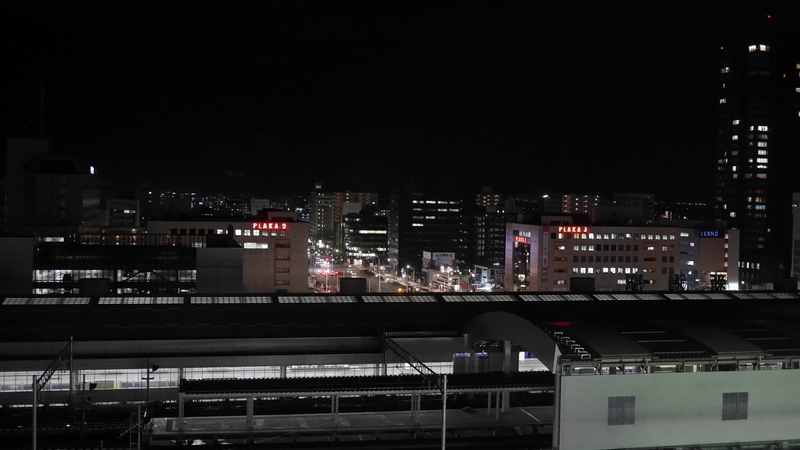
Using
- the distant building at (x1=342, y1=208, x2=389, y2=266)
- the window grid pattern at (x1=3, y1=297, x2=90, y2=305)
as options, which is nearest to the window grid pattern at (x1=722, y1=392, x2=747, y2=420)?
the window grid pattern at (x1=3, y1=297, x2=90, y2=305)

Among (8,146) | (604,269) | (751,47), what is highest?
(751,47)

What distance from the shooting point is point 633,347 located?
39.6 feet

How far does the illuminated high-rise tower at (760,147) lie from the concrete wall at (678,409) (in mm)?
59469

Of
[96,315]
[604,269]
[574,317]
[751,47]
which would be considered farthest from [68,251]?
[751,47]

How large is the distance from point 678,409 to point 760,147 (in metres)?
65.6

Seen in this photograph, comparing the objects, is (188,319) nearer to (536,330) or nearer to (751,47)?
(536,330)

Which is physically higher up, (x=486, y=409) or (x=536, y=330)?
(x=536, y=330)

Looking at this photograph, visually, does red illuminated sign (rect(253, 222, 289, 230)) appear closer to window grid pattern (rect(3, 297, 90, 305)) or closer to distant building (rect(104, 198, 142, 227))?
distant building (rect(104, 198, 142, 227))

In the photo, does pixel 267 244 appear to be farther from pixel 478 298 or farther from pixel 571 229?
pixel 478 298

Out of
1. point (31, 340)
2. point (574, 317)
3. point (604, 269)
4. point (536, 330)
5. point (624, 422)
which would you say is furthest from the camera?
point (604, 269)

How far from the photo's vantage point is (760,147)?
69.9m

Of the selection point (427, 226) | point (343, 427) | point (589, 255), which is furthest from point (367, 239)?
point (343, 427)

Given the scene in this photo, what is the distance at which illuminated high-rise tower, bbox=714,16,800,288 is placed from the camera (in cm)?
6881

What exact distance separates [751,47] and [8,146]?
64790mm
